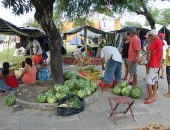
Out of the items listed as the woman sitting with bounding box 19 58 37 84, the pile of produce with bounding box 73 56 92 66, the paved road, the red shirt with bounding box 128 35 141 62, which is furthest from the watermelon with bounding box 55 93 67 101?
the pile of produce with bounding box 73 56 92 66

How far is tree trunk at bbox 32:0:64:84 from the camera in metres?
7.33

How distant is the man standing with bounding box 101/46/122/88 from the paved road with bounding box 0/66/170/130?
51.2 inches

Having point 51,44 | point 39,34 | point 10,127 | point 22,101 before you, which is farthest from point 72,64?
point 10,127

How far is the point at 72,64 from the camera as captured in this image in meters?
16.1

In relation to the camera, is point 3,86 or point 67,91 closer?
point 67,91

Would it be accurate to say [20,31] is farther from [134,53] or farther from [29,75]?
[134,53]

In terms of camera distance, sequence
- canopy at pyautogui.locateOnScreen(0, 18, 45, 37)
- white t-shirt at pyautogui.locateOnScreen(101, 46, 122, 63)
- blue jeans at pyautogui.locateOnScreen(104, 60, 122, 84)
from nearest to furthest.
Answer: white t-shirt at pyautogui.locateOnScreen(101, 46, 122, 63), blue jeans at pyautogui.locateOnScreen(104, 60, 122, 84), canopy at pyautogui.locateOnScreen(0, 18, 45, 37)

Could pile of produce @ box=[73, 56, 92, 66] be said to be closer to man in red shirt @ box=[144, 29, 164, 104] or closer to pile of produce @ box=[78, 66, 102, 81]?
pile of produce @ box=[78, 66, 102, 81]

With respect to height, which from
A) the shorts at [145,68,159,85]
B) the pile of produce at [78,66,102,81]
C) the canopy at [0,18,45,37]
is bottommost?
the pile of produce at [78,66,102,81]

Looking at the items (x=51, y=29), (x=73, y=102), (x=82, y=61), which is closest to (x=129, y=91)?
(x=73, y=102)

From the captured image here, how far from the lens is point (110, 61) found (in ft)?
25.8

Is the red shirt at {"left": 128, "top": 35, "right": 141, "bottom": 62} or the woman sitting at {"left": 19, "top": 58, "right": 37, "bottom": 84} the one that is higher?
the red shirt at {"left": 128, "top": 35, "right": 141, "bottom": 62}

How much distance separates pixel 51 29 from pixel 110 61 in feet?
6.75

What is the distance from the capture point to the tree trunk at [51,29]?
7.33 meters
